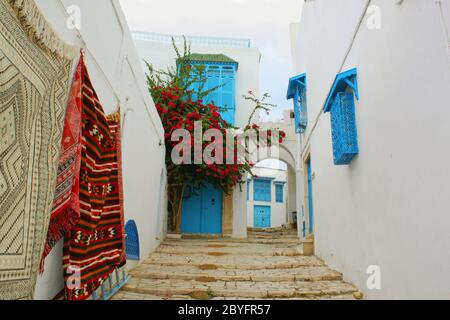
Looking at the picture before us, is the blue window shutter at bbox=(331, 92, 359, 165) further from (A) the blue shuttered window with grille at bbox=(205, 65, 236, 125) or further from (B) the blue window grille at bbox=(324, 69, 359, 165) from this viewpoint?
(A) the blue shuttered window with grille at bbox=(205, 65, 236, 125)

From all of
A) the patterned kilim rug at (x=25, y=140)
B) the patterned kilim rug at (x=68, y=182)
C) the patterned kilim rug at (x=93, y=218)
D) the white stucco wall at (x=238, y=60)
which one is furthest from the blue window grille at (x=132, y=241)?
the white stucco wall at (x=238, y=60)

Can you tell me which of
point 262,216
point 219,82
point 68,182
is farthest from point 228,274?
point 262,216

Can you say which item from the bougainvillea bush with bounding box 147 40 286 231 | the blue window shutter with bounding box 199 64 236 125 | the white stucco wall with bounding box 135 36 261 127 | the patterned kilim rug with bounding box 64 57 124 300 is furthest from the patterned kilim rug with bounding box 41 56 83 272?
the white stucco wall with bounding box 135 36 261 127

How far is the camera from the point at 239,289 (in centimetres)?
339

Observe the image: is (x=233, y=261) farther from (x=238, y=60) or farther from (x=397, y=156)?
(x=238, y=60)

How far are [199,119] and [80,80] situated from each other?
551 centimetres

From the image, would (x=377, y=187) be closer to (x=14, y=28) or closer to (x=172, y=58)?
(x=14, y=28)

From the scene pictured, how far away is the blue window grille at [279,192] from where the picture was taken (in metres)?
17.9

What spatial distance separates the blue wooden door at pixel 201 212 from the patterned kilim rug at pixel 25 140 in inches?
277

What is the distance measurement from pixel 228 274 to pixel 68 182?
2.82 meters

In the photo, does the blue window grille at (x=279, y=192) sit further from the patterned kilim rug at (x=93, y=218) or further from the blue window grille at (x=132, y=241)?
the patterned kilim rug at (x=93, y=218)

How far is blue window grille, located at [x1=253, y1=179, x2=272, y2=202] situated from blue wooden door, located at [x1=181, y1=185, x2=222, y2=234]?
889 cm
